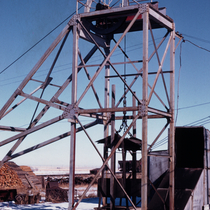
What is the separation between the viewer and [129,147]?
18453 millimetres

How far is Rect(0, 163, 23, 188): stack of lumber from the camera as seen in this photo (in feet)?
86.8

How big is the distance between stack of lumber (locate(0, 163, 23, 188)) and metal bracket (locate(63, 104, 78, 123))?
10897 millimetres

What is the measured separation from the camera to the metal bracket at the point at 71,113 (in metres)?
17.4

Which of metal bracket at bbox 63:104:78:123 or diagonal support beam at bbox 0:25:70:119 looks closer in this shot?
metal bracket at bbox 63:104:78:123

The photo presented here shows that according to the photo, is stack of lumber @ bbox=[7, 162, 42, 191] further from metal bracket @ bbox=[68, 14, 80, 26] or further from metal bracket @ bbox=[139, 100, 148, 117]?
metal bracket @ bbox=[139, 100, 148, 117]

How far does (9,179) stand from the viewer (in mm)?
27234

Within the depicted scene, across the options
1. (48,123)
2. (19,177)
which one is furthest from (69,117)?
(19,177)

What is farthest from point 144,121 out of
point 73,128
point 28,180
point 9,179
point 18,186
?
point 9,179

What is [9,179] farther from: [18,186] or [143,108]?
[143,108]

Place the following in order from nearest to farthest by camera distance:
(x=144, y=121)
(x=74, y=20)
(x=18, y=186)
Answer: (x=144, y=121), (x=74, y=20), (x=18, y=186)

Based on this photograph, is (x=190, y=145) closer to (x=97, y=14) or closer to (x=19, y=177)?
(x=97, y=14)

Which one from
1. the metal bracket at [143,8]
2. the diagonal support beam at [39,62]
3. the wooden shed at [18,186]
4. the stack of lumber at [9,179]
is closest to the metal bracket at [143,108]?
the metal bracket at [143,8]

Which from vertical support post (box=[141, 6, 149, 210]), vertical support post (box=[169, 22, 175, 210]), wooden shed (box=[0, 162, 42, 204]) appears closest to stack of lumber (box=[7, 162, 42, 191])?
wooden shed (box=[0, 162, 42, 204])

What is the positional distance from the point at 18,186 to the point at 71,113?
11.2 m
